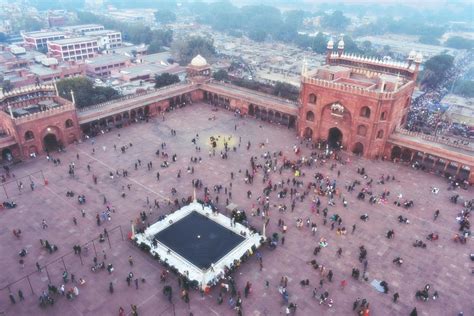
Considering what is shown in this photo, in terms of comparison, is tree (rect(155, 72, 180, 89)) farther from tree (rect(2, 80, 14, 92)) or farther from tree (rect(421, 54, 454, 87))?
tree (rect(421, 54, 454, 87))

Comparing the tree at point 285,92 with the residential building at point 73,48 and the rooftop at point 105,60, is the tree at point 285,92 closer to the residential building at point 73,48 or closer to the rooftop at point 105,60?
the rooftop at point 105,60

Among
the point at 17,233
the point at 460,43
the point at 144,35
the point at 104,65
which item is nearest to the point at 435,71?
the point at 460,43

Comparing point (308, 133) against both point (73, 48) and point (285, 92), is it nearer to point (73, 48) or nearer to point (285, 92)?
point (285, 92)

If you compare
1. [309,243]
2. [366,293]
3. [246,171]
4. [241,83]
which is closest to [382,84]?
[246,171]

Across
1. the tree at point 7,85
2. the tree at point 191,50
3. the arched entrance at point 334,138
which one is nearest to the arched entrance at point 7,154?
the arched entrance at point 334,138

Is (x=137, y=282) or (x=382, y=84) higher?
(x=382, y=84)

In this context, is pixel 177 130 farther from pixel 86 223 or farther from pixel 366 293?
pixel 366 293
